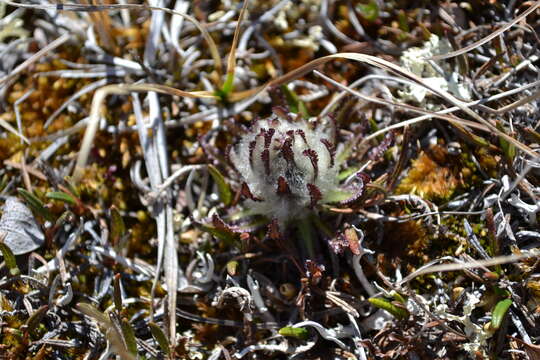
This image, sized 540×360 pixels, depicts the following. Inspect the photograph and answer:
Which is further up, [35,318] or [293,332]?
[35,318]

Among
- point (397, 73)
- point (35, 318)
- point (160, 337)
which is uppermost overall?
point (397, 73)

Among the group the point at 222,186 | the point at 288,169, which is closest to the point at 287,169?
the point at 288,169

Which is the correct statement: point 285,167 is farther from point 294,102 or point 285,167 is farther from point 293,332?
point 293,332

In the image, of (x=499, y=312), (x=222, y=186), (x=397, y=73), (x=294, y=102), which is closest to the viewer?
(x=499, y=312)

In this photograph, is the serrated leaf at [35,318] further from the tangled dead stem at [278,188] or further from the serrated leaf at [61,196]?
the serrated leaf at [61,196]

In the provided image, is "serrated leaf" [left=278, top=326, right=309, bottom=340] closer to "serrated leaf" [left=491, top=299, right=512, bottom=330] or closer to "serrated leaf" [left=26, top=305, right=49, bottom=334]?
"serrated leaf" [left=491, top=299, right=512, bottom=330]

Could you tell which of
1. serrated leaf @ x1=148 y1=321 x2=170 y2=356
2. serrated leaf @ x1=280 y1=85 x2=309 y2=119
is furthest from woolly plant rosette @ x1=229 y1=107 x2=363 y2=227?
serrated leaf @ x1=148 y1=321 x2=170 y2=356

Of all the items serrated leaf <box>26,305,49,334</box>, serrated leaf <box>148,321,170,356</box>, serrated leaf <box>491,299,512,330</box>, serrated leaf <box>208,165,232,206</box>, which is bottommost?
serrated leaf <box>491,299,512,330</box>
